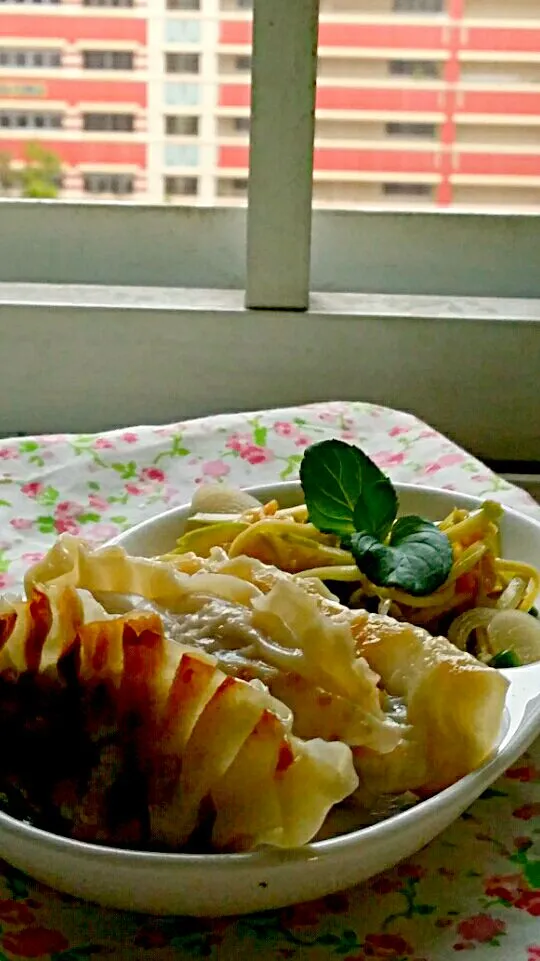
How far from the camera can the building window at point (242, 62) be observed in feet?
4.37

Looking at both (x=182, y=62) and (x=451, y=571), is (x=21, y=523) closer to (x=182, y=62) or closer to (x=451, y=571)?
(x=451, y=571)

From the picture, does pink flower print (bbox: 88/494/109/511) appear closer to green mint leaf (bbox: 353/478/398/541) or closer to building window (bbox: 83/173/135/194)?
green mint leaf (bbox: 353/478/398/541)

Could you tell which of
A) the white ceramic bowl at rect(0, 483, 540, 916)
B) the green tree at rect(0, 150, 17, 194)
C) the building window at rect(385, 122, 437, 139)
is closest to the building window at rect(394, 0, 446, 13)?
the building window at rect(385, 122, 437, 139)

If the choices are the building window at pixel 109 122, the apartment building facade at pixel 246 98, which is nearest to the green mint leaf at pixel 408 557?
the apartment building facade at pixel 246 98

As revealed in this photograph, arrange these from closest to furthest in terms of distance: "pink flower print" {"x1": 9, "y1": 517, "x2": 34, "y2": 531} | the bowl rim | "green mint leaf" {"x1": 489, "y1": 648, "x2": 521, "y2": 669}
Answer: the bowl rim, "green mint leaf" {"x1": 489, "y1": 648, "x2": 521, "y2": 669}, "pink flower print" {"x1": 9, "y1": 517, "x2": 34, "y2": 531}

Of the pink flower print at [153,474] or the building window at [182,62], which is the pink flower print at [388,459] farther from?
the building window at [182,62]

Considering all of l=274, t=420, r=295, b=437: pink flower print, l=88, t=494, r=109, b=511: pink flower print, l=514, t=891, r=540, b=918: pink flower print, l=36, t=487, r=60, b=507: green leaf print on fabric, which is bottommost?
l=88, t=494, r=109, b=511: pink flower print

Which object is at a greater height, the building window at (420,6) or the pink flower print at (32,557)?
the building window at (420,6)

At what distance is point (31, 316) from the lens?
50.7 inches

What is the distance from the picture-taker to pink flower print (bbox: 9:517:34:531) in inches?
37.6

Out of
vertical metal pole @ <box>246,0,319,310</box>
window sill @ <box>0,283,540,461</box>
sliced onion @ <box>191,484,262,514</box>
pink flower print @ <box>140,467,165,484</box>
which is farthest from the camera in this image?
window sill @ <box>0,283,540,461</box>

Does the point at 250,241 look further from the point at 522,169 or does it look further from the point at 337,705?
the point at 337,705

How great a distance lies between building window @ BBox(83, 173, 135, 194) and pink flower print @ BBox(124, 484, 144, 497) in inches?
20.2

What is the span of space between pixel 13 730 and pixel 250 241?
0.88 metres
